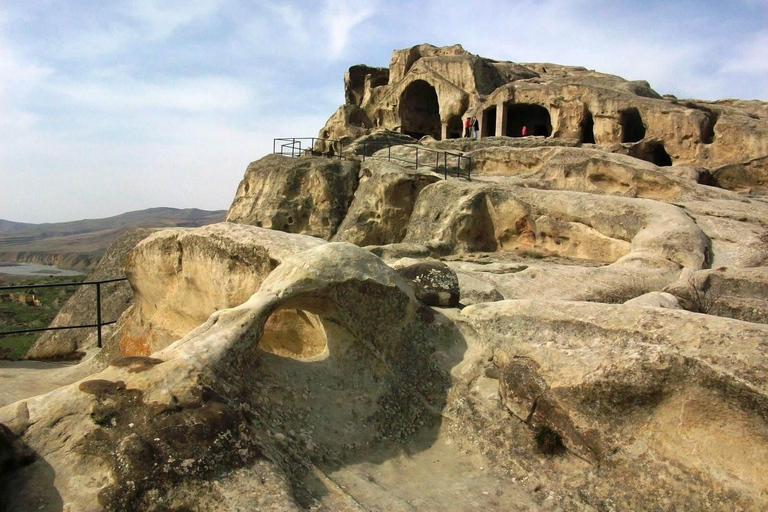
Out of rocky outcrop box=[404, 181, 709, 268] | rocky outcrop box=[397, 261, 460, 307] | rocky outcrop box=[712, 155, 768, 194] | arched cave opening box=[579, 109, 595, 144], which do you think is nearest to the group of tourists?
arched cave opening box=[579, 109, 595, 144]

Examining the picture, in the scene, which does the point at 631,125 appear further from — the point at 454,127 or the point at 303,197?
the point at 303,197

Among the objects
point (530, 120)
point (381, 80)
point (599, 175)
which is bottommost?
point (599, 175)

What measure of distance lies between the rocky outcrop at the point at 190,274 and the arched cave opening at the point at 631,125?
15.9 m

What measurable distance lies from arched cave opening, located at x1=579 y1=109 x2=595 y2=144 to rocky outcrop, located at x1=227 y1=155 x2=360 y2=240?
28.8 ft

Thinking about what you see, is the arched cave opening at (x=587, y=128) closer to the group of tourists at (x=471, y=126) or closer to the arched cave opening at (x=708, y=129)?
the arched cave opening at (x=708, y=129)

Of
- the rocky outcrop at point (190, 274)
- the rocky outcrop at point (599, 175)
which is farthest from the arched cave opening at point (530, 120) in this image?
the rocky outcrop at point (190, 274)

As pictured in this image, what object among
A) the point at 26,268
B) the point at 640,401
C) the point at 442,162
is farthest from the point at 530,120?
the point at 26,268

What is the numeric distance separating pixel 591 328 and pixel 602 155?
10.1 metres

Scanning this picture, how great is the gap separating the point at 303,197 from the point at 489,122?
11675 millimetres

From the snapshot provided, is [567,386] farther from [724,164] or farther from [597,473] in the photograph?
[724,164]

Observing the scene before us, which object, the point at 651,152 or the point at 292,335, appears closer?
the point at 292,335

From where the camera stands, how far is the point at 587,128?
22078 mm

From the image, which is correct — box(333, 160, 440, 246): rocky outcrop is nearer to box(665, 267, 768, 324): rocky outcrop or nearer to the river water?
box(665, 267, 768, 324): rocky outcrop

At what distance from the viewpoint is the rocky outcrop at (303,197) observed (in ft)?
49.6
